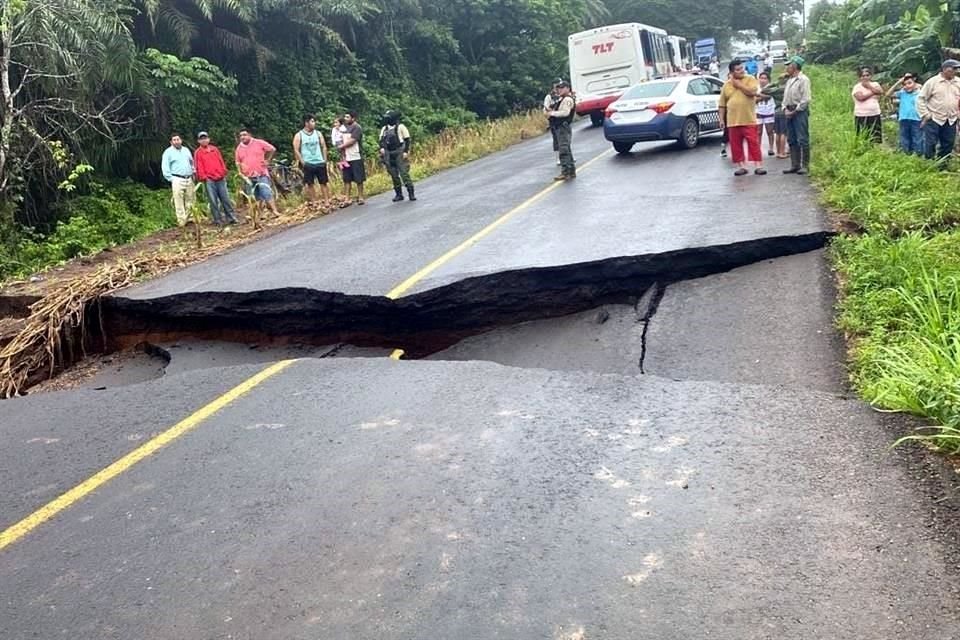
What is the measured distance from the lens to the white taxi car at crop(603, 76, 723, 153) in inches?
660

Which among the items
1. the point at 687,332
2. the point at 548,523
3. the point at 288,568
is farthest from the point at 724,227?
the point at 288,568

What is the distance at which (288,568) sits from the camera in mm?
3535

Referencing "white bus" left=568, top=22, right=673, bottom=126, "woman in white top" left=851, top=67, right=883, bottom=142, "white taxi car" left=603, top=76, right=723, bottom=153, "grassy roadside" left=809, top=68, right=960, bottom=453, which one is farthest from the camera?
"white bus" left=568, top=22, right=673, bottom=126

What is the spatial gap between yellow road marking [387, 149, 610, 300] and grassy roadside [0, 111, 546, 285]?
3930 millimetres

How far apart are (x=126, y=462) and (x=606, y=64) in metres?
25.4

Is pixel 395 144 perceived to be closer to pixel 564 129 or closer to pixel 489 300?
pixel 564 129

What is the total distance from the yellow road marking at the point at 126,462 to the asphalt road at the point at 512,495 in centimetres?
3

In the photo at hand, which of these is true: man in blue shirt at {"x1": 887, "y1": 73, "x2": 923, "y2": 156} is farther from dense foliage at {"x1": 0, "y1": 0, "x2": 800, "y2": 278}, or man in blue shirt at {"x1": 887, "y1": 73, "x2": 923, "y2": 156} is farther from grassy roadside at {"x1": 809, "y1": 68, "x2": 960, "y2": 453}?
dense foliage at {"x1": 0, "y1": 0, "x2": 800, "y2": 278}

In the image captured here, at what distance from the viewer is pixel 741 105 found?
11.7 meters

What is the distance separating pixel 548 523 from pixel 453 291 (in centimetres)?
405

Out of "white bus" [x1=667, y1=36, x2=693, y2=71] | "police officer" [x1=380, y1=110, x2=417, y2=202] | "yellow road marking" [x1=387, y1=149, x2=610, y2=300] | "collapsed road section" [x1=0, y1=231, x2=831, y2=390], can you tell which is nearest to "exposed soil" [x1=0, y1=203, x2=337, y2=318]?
"police officer" [x1=380, y1=110, x2=417, y2=202]

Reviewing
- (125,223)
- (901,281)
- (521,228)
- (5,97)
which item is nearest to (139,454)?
(901,281)

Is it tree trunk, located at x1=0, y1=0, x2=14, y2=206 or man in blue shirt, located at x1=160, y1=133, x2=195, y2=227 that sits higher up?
tree trunk, located at x1=0, y1=0, x2=14, y2=206

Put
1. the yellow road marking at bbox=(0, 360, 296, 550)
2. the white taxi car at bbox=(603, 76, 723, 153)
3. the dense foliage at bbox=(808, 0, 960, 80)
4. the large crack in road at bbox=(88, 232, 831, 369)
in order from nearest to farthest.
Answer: the yellow road marking at bbox=(0, 360, 296, 550), the large crack in road at bbox=(88, 232, 831, 369), the dense foliage at bbox=(808, 0, 960, 80), the white taxi car at bbox=(603, 76, 723, 153)
